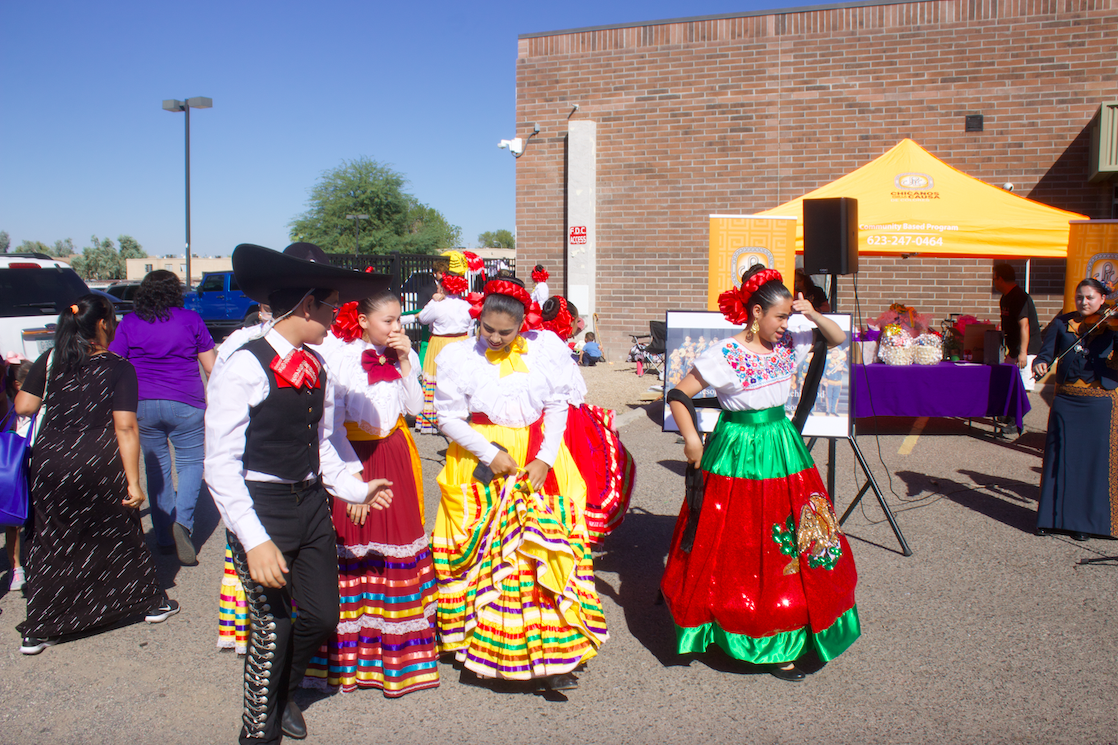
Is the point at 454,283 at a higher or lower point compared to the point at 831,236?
lower

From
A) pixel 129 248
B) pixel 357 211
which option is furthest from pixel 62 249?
pixel 357 211

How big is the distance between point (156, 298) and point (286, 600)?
10.1 feet

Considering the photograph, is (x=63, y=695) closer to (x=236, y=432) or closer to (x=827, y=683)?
(x=236, y=432)

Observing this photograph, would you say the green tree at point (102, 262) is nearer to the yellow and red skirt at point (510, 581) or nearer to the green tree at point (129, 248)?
the green tree at point (129, 248)

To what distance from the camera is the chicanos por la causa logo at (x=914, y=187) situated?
28.9 feet

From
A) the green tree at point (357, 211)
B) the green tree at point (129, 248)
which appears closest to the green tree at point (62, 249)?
the green tree at point (129, 248)

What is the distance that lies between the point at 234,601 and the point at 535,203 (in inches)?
489

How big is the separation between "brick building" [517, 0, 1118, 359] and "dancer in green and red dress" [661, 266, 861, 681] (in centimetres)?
1066

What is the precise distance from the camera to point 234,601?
3648 millimetres

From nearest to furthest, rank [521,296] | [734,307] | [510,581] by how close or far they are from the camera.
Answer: [510,581]
[521,296]
[734,307]

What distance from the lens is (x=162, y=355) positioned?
4984 millimetres

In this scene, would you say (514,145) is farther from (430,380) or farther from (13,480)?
(13,480)

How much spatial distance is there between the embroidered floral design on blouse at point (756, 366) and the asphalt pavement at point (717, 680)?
139 cm

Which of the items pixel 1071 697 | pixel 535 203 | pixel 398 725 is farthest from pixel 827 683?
pixel 535 203
